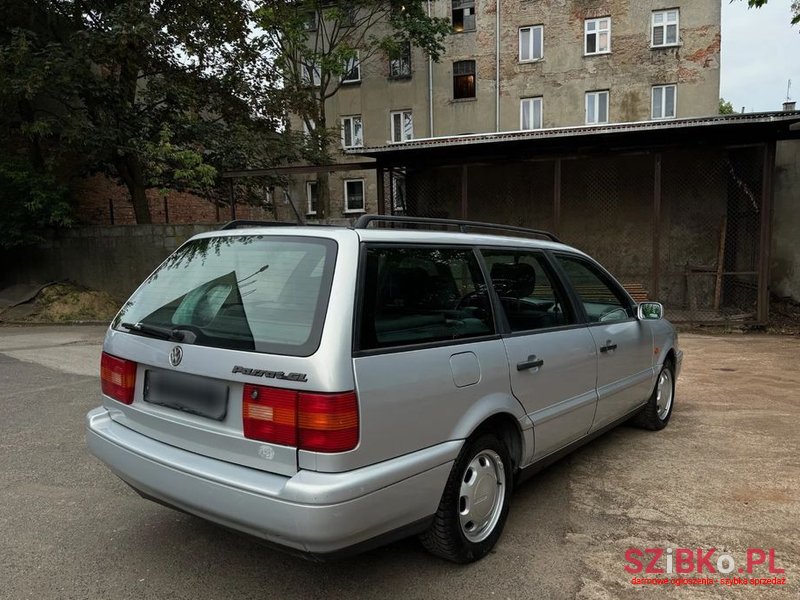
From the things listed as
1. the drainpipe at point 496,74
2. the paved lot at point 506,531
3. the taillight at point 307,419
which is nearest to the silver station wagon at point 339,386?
the taillight at point 307,419

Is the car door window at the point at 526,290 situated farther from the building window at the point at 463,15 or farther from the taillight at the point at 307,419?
the building window at the point at 463,15

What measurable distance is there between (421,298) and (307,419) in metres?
0.86

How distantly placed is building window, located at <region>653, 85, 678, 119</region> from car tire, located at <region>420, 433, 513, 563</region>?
23.3 meters

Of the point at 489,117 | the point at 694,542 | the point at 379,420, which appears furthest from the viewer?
the point at 489,117

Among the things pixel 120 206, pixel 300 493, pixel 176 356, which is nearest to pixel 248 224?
pixel 176 356

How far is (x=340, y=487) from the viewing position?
2.11 m

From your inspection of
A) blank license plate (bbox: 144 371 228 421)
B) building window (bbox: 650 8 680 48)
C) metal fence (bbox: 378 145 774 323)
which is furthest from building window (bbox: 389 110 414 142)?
blank license plate (bbox: 144 371 228 421)

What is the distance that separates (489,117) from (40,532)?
2384 centimetres

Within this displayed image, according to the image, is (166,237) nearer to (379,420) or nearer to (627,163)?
(627,163)

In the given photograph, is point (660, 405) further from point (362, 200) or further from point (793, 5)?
point (362, 200)

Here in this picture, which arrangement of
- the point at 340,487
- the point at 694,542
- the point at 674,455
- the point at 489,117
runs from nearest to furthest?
1. the point at 340,487
2. the point at 694,542
3. the point at 674,455
4. the point at 489,117

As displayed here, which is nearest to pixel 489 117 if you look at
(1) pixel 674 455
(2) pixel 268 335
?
(1) pixel 674 455

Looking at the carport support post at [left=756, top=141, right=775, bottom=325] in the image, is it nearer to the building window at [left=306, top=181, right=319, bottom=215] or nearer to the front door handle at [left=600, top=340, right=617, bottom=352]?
the front door handle at [left=600, top=340, right=617, bottom=352]

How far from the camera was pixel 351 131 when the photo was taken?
26125 millimetres
